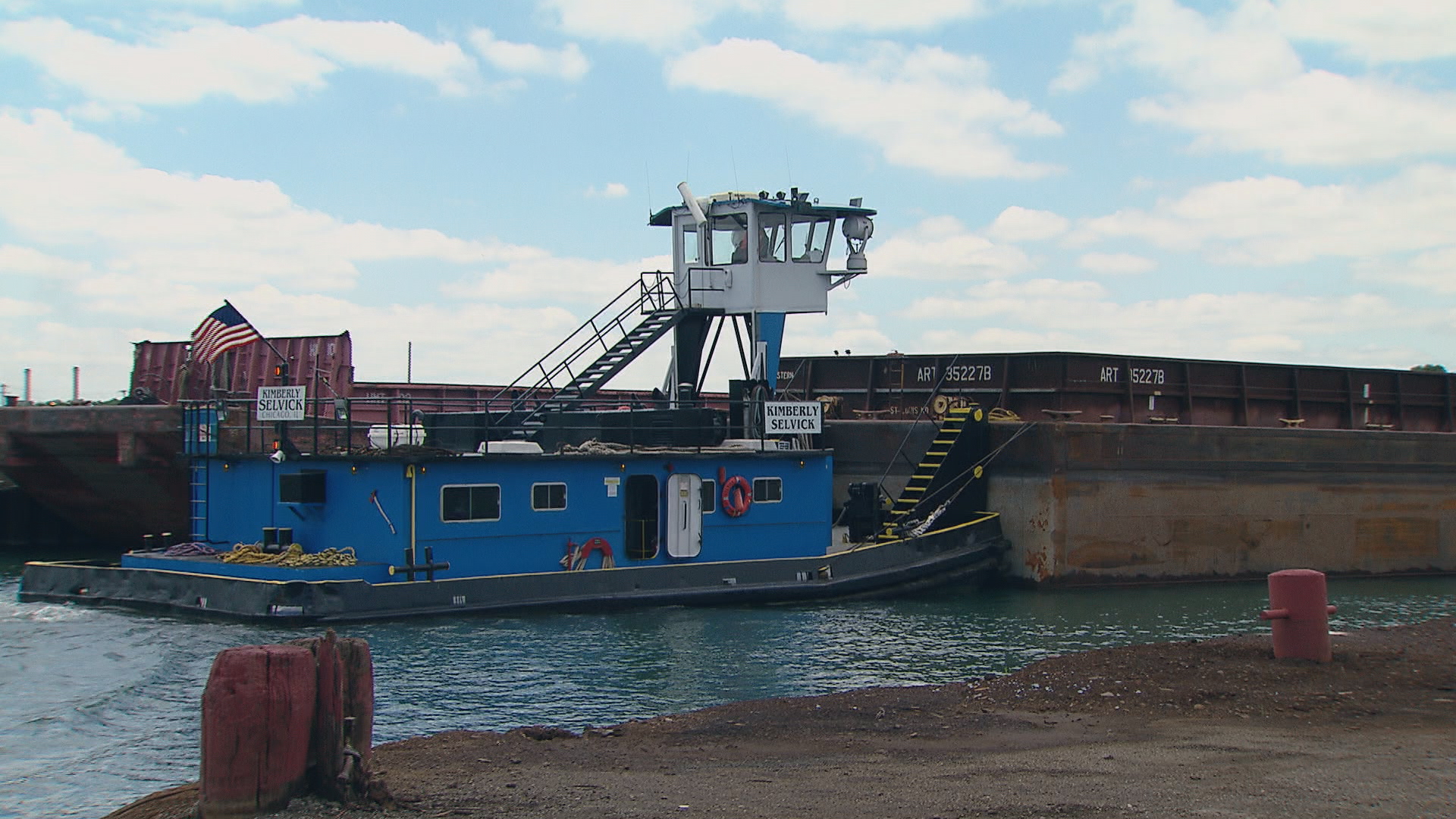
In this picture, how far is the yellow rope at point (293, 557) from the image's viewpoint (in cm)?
1475

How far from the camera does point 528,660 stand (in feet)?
42.5

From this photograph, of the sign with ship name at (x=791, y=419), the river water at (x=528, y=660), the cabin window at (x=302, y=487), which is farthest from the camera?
the sign with ship name at (x=791, y=419)

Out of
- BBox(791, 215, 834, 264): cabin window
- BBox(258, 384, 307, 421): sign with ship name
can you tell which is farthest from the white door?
BBox(258, 384, 307, 421): sign with ship name

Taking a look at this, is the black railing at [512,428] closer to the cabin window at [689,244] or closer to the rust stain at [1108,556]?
the cabin window at [689,244]

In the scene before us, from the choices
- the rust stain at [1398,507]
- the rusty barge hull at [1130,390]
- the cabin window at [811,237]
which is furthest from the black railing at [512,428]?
the rust stain at [1398,507]

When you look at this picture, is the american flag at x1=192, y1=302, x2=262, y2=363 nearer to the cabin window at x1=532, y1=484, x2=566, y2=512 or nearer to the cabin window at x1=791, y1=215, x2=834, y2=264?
the cabin window at x1=532, y1=484, x2=566, y2=512

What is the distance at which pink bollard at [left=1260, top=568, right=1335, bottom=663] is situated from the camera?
10.4m

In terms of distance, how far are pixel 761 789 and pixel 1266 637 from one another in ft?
24.3

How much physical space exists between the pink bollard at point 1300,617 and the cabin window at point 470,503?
30.5 ft

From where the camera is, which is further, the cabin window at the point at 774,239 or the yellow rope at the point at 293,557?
the cabin window at the point at 774,239

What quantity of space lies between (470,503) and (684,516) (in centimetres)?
312

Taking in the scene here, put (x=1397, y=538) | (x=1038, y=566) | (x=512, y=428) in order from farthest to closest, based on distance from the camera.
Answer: (x=1397, y=538), (x=1038, y=566), (x=512, y=428)

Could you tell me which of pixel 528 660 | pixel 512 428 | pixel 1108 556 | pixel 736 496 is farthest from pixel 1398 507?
A: pixel 528 660

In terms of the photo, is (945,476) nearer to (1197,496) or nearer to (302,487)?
(1197,496)
